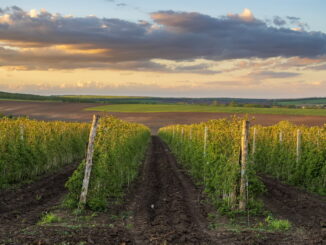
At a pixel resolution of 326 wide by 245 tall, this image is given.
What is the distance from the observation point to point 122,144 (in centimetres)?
1867

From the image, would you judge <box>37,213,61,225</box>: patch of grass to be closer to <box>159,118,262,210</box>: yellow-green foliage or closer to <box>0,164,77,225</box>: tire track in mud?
<box>0,164,77,225</box>: tire track in mud

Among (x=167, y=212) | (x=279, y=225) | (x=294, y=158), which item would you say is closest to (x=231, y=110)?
(x=294, y=158)

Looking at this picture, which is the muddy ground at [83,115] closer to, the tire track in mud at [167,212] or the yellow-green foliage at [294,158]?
the yellow-green foliage at [294,158]

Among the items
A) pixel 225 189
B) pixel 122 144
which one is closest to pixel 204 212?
pixel 225 189

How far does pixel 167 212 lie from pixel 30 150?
34.3 feet

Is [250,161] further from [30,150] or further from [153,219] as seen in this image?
[30,150]

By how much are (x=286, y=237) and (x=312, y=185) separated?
30.1 feet

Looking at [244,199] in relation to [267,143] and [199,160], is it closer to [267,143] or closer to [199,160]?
[199,160]

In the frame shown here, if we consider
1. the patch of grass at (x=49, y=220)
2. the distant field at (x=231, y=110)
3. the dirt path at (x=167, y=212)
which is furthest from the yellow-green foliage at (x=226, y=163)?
the distant field at (x=231, y=110)

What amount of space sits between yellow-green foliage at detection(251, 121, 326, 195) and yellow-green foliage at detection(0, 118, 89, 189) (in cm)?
1114

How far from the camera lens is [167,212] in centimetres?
1178

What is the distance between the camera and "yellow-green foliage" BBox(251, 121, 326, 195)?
17484 mm

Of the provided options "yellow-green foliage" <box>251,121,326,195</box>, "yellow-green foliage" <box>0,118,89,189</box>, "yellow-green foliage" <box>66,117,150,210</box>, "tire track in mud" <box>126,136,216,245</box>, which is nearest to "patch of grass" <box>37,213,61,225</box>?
"yellow-green foliage" <box>66,117,150,210</box>

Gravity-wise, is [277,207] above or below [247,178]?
below
